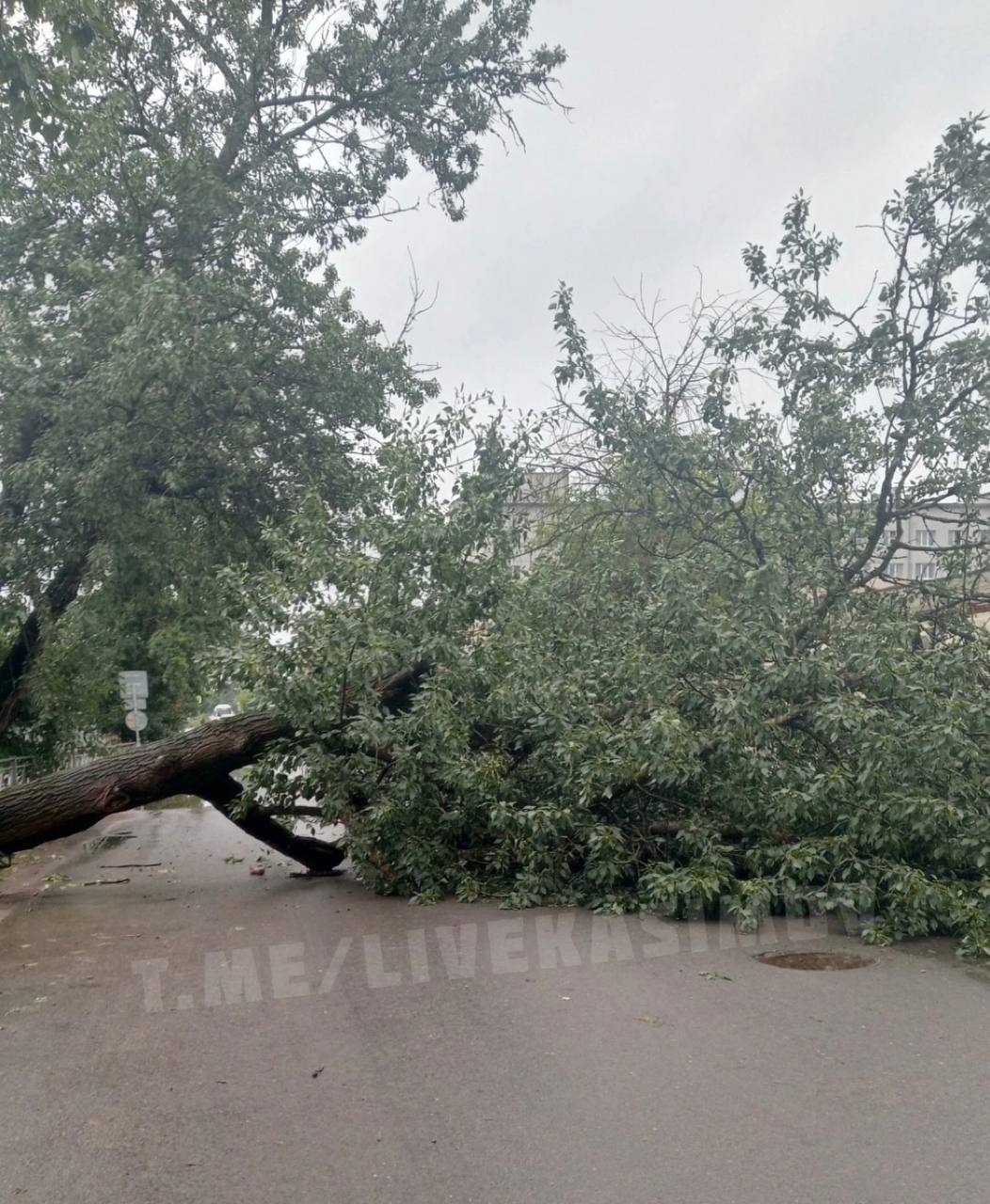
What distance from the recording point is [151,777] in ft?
36.9

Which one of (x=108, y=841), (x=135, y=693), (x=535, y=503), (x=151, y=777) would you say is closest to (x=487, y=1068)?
(x=151, y=777)

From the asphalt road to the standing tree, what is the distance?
221 inches

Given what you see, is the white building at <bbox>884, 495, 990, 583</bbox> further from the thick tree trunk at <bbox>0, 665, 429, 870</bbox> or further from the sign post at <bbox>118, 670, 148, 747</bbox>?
the sign post at <bbox>118, 670, 148, 747</bbox>

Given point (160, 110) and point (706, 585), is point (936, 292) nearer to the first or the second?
point (706, 585)

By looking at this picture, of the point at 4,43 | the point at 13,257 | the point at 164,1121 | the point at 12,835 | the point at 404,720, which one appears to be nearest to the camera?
the point at 164,1121

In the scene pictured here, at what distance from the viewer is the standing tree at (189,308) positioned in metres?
12.7

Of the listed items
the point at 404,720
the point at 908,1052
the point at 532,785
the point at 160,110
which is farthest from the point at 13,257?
the point at 908,1052

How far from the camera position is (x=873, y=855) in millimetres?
8758

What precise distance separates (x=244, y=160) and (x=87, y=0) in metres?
8.99

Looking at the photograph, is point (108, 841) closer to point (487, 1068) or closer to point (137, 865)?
point (137, 865)

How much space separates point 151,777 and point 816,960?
6642 millimetres

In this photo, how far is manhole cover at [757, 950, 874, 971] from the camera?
7434 mm

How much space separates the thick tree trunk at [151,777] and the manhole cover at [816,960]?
4.39m

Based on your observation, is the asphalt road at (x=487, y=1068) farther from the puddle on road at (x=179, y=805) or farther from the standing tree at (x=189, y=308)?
the puddle on road at (x=179, y=805)
